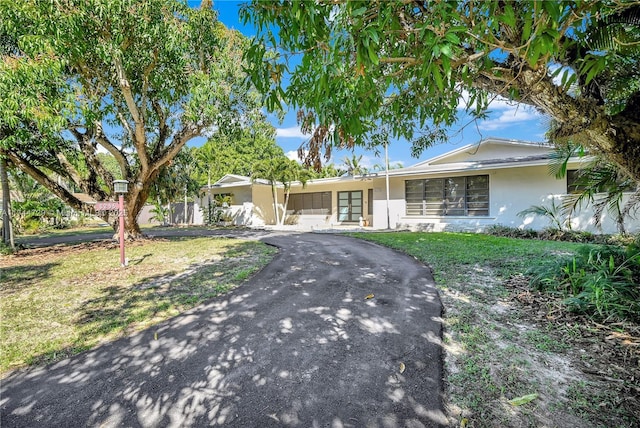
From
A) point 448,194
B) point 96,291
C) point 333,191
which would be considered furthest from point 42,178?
point 448,194

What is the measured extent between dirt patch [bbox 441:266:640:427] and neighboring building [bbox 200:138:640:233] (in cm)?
653

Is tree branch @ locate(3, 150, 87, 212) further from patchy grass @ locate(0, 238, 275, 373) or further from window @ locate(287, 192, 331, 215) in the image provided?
window @ locate(287, 192, 331, 215)

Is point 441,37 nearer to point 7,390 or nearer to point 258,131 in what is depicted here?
point 7,390

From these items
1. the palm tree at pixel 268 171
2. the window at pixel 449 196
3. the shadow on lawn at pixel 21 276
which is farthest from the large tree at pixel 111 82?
the window at pixel 449 196

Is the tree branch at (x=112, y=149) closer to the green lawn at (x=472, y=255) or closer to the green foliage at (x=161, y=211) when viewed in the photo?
the green lawn at (x=472, y=255)

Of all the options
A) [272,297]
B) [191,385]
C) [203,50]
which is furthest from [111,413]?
[203,50]

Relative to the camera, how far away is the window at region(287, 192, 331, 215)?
1947cm

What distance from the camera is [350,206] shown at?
61.0 ft

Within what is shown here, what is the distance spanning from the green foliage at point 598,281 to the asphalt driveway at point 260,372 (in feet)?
5.46

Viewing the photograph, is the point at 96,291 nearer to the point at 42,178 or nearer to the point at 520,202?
the point at 42,178

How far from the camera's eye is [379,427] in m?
2.04

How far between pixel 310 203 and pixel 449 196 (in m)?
9.27

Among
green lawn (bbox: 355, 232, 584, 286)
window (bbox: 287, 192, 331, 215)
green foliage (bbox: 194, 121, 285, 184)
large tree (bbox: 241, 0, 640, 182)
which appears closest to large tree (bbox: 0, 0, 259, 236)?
large tree (bbox: 241, 0, 640, 182)

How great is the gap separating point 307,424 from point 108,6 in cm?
796
